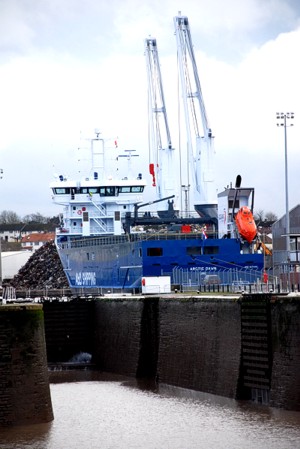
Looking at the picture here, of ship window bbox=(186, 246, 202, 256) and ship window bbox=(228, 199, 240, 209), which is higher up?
ship window bbox=(228, 199, 240, 209)

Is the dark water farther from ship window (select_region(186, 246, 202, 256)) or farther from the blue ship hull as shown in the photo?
ship window (select_region(186, 246, 202, 256))

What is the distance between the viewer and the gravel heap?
4350 inches

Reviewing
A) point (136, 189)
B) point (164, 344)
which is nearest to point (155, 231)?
point (136, 189)

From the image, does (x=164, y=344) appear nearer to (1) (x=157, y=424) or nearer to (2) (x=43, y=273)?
(1) (x=157, y=424)

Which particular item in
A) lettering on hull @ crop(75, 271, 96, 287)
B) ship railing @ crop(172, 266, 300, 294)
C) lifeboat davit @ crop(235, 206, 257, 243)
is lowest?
ship railing @ crop(172, 266, 300, 294)

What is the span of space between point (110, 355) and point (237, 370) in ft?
47.0

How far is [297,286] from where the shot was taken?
45.5 m

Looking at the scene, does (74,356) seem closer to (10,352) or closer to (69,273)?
(10,352)

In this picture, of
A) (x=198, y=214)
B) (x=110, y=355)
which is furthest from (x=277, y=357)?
(x=198, y=214)

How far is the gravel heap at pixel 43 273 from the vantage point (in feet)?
363

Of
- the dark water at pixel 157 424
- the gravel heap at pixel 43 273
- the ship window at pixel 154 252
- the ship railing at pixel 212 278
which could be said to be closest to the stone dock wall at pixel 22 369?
the dark water at pixel 157 424

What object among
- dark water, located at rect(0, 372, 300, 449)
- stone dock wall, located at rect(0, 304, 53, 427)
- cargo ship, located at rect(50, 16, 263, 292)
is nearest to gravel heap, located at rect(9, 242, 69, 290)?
cargo ship, located at rect(50, 16, 263, 292)

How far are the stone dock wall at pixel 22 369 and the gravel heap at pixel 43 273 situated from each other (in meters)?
69.4

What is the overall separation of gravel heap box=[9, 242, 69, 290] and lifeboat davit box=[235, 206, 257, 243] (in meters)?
31.8
